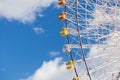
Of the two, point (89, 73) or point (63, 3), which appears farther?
point (63, 3)

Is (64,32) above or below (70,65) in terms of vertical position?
above

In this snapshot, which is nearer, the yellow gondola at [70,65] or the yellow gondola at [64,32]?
the yellow gondola at [70,65]

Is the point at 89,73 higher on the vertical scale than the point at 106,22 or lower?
lower

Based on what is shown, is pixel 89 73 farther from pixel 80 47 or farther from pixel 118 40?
pixel 118 40

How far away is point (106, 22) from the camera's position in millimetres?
26156

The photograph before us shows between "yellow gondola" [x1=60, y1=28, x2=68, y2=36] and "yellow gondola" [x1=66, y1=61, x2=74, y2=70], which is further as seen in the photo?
"yellow gondola" [x1=60, y1=28, x2=68, y2=36]

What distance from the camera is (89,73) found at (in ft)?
78.6

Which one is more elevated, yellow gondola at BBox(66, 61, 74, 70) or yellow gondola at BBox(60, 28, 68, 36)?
yellow gondola at BBox(60, 28, 68, 36)

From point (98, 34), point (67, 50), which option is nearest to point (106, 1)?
point (98, 34)

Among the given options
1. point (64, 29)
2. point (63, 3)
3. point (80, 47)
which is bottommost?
point (80, 47)

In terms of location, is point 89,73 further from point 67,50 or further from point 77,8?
point 77,8

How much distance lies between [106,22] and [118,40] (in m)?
1.37

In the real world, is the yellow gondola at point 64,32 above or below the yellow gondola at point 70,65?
above

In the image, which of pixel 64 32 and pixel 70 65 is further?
pixel 64 32
